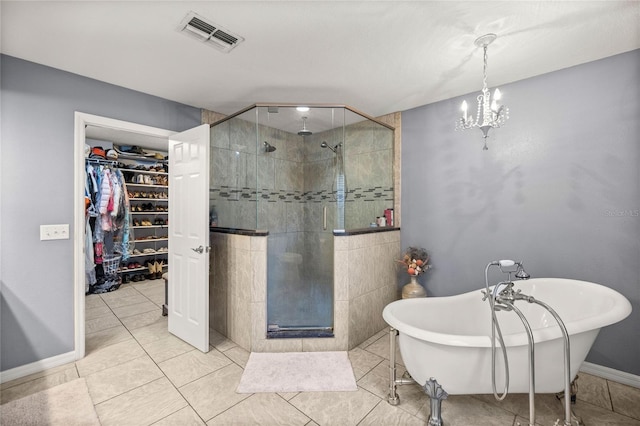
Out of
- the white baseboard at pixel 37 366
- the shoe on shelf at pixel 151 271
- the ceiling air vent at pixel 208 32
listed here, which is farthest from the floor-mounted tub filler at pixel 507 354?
the shoe on shelf at pixel 151 271

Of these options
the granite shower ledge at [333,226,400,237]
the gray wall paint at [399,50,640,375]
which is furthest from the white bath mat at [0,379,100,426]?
the gray wall paint at [399,50,640,375]

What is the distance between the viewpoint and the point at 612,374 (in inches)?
84.3

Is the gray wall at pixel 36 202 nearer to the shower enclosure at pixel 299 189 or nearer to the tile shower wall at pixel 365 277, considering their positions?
the shower enclosure at pixel 299 189

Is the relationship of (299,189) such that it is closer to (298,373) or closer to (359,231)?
(359,231)

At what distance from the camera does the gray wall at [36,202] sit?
6.82ft

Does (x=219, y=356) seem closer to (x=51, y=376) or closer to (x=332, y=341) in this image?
(x=332, y=341)

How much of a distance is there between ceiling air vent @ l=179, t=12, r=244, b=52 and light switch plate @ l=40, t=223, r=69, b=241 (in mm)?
1888

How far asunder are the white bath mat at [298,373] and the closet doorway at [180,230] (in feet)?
2.03

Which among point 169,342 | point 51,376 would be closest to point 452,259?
point 169,342

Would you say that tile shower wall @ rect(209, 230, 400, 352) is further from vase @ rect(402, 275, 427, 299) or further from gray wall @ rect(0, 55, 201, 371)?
gray wall @ rect(0, 55, 201, 371)

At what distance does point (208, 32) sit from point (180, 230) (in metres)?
1.81

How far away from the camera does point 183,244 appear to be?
274 cm

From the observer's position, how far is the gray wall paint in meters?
2.09

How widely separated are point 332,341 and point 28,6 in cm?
315
